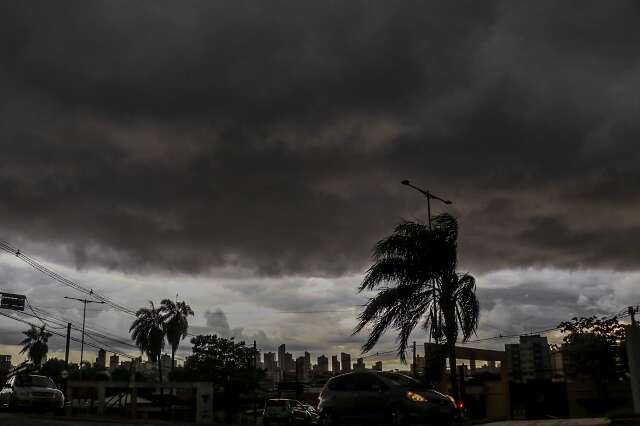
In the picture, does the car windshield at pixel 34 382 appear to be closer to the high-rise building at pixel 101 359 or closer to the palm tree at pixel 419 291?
the palm tree at pixel 419 291

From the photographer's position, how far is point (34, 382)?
82.0 ft

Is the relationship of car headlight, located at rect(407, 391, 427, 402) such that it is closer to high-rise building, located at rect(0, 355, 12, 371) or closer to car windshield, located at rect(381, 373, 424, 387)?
car windshield, located at rect(381, 373, 424, 387)

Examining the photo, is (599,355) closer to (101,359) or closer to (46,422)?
(46,422)

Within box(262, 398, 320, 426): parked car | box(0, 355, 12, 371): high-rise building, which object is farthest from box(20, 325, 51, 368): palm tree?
box(262, 398, 320, 426): parked car

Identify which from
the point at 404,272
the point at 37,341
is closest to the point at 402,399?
the point at 404,272

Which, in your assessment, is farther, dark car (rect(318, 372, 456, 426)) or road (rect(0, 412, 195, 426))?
road (rect(0, 412, 195, 426))

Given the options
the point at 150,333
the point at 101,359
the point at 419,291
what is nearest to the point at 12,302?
the point at 150,333

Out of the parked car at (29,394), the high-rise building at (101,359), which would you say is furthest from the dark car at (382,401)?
the high-rise building at (101,359)

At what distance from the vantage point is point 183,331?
64938 mm

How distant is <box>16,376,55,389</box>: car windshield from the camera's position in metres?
24.5

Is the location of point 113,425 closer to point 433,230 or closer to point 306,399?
point 433,230

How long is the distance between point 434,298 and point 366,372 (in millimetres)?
5801

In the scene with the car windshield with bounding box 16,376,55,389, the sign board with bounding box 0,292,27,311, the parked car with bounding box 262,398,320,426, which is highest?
the sign board with bounding box 0,292,27,311

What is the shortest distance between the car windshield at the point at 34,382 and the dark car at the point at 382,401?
46.2ft
